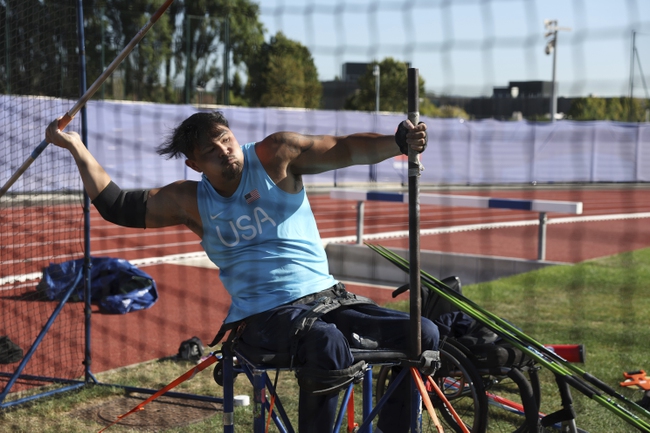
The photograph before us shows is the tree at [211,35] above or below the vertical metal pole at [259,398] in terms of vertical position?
above

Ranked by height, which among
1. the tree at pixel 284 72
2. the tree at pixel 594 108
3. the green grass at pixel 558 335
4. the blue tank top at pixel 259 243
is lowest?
the green grass at pixel 558 335

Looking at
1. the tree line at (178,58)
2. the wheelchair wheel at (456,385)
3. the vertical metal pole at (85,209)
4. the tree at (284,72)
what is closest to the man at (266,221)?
the wheelchair wheel at (456,385)

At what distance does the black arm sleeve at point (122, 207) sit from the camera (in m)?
3.16

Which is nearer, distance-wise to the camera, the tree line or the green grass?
the green grass

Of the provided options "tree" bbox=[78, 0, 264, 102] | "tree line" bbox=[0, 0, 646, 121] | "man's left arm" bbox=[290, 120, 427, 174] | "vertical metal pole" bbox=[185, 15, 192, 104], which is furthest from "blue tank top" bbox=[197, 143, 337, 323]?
"vertical metal pole" bbox=[185, 15, 192, 104]

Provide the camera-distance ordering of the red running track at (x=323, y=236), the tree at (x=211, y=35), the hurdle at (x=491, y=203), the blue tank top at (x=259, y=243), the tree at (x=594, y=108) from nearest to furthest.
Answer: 1. the blue tank top at (x=259, y=243)
2. the red running track at (x=323, y=236)
3. the tree at (x=594, y=108)
4. the hurdle at (x=491, y=203)
5. the tree at (x=211, y=35)

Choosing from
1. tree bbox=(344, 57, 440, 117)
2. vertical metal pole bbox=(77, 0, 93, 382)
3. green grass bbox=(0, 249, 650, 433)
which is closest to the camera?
green grass bbox=(0, 249, 650, 433)

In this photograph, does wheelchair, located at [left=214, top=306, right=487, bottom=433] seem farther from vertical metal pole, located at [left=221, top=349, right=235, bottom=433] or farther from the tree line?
Answer: the tree line

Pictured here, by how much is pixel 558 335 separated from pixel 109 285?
3795 mm

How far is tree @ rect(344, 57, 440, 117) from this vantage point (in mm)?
14141

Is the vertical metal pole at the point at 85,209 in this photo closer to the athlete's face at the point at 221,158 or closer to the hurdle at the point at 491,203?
the athlete's face at the point at 221,158

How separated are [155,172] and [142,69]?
591 cm

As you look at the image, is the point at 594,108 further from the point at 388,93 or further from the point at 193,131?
the point at 388,93

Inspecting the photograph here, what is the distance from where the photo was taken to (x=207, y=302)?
7184 mm
